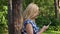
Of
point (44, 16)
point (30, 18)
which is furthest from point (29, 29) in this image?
point (44, 16)

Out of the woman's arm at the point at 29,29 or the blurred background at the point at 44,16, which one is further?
the blurred background at the point at 44,16

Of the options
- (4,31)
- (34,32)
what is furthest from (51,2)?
(34,32)

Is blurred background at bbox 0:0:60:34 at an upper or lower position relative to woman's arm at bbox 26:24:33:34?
lower

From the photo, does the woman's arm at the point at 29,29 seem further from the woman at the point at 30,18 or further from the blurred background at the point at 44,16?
the blurred background at the point at 44,16

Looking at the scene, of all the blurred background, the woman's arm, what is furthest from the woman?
the blurred background

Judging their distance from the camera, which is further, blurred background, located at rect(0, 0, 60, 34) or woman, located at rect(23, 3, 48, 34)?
blurred background, located at rect(0, 0, 60, 34)

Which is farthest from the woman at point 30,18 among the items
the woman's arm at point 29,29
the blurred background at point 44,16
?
the blurred background at point 44,16

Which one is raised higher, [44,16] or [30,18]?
[30,18]

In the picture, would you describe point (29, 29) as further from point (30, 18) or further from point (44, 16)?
point (44, 16)

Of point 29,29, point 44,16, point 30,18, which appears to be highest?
point 30,18

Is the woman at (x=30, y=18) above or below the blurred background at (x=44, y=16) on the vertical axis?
above

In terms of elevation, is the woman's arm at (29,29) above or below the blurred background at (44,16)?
above

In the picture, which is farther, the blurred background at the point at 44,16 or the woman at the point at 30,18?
the blurred background at the point at 44,16

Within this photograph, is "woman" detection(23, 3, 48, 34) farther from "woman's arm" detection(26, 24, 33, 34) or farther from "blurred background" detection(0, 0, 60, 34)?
"blurred background" detection(0, 0, 60, 34)
